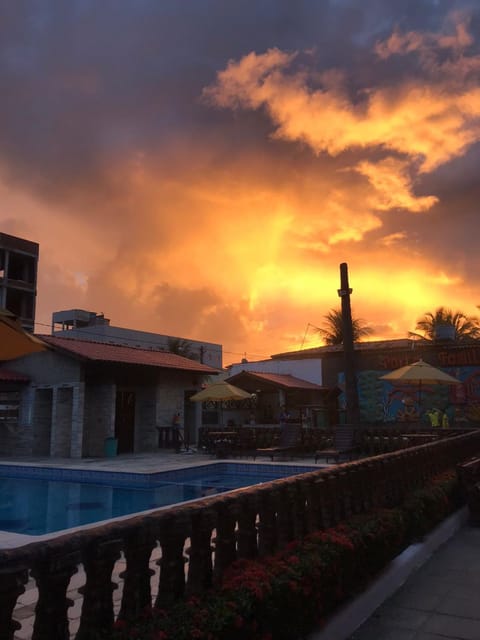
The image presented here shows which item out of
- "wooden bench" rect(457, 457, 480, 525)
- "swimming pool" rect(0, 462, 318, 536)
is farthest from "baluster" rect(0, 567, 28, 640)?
"swimming pool" rect(0, 462, 318, 536)

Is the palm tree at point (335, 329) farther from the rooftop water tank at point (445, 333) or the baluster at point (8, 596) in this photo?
the baluster at point (8, 596)

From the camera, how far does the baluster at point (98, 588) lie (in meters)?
2.40

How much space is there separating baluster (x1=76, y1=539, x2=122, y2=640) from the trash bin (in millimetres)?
17890

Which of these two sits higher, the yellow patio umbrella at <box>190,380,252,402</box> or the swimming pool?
the yellow patio umbrella at <box>190,380,252,402</box>

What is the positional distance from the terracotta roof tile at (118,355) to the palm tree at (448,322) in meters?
24.7

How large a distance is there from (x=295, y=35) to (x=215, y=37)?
1771mm

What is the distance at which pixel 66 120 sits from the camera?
11.9 m

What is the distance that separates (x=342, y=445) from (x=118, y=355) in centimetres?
975

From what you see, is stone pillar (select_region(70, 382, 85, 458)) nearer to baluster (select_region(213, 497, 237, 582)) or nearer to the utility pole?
the utility pole

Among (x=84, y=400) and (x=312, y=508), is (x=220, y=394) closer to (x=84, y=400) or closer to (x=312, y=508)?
(x=84, y=400)

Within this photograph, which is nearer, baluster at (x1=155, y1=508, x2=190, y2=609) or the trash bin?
baluster at (x1=155, y1=508, x2=190, y2=609)

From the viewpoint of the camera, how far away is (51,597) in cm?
224

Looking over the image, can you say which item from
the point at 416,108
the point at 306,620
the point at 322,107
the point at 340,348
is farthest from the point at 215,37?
the point at 340,348

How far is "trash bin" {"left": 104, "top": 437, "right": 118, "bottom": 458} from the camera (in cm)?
1953
